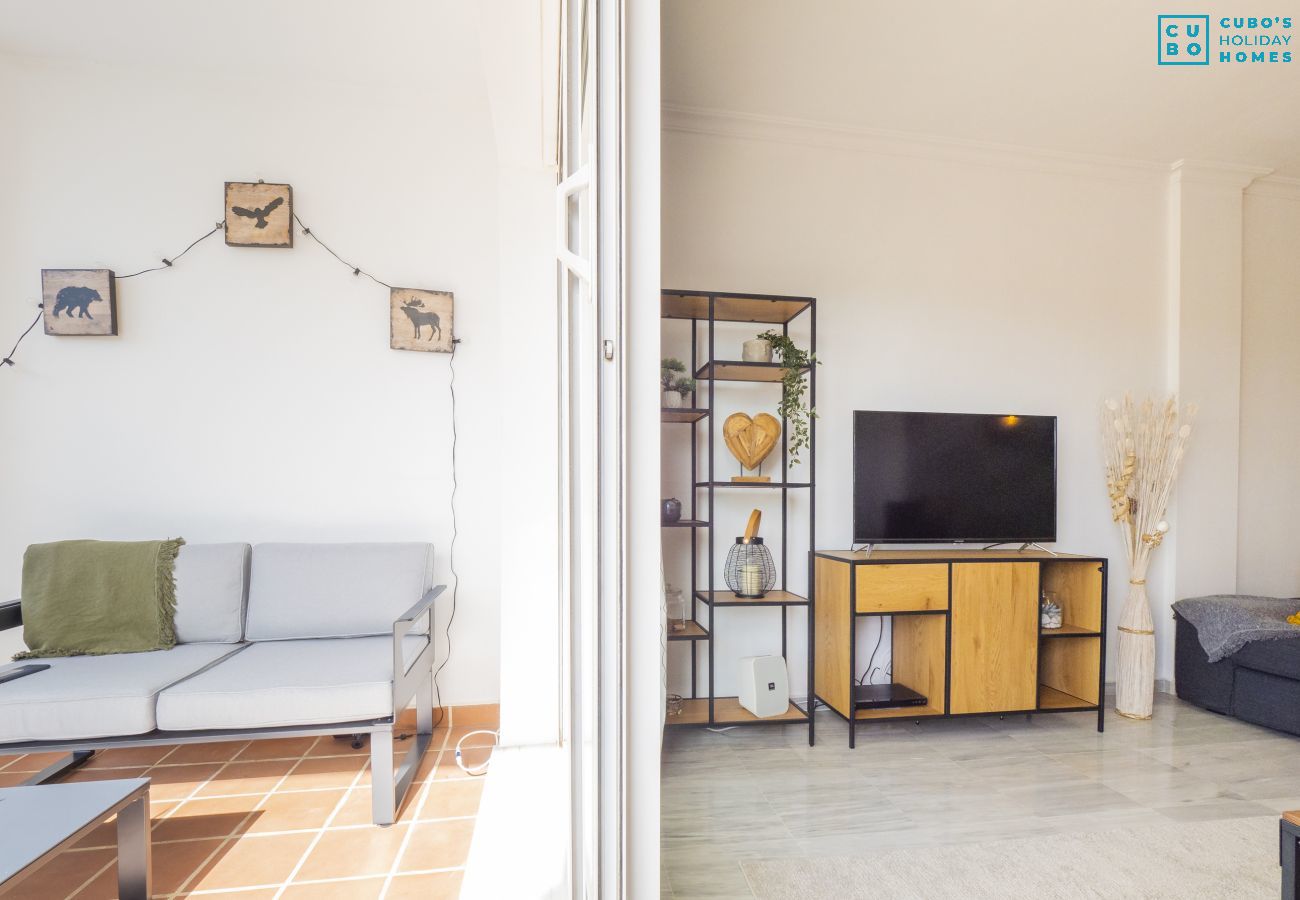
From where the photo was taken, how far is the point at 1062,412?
3.16 meters

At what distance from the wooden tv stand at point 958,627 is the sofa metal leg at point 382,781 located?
5.50 ft

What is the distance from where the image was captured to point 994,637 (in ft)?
8.38

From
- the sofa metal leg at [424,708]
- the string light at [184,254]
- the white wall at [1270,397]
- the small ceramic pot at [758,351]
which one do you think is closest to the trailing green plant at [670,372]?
the small ceramic pot at [758,351]

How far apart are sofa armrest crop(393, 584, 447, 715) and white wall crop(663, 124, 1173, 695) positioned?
1024 mm

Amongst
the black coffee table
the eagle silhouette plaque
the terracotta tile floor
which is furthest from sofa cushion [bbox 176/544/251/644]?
the eagle silhouette plaque

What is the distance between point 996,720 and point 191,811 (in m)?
3.14

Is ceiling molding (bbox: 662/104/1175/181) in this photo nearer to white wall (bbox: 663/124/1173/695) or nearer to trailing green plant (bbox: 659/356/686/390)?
white wall (bbox: 663/124/1173/695)

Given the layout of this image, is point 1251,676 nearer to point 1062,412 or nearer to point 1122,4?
point 1062,412

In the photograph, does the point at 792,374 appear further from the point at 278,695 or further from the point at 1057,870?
the point at 278,695

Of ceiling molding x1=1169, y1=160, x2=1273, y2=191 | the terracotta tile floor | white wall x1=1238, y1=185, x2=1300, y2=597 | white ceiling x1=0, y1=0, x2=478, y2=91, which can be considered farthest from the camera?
white wall x1=1238, y1=185, x2=1300, y2=597

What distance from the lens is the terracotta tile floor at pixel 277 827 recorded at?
1.58 metres

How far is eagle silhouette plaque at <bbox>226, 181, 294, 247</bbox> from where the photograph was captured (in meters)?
2.49

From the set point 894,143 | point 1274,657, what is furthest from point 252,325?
point 1274,657

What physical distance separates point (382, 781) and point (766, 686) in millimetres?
1434
